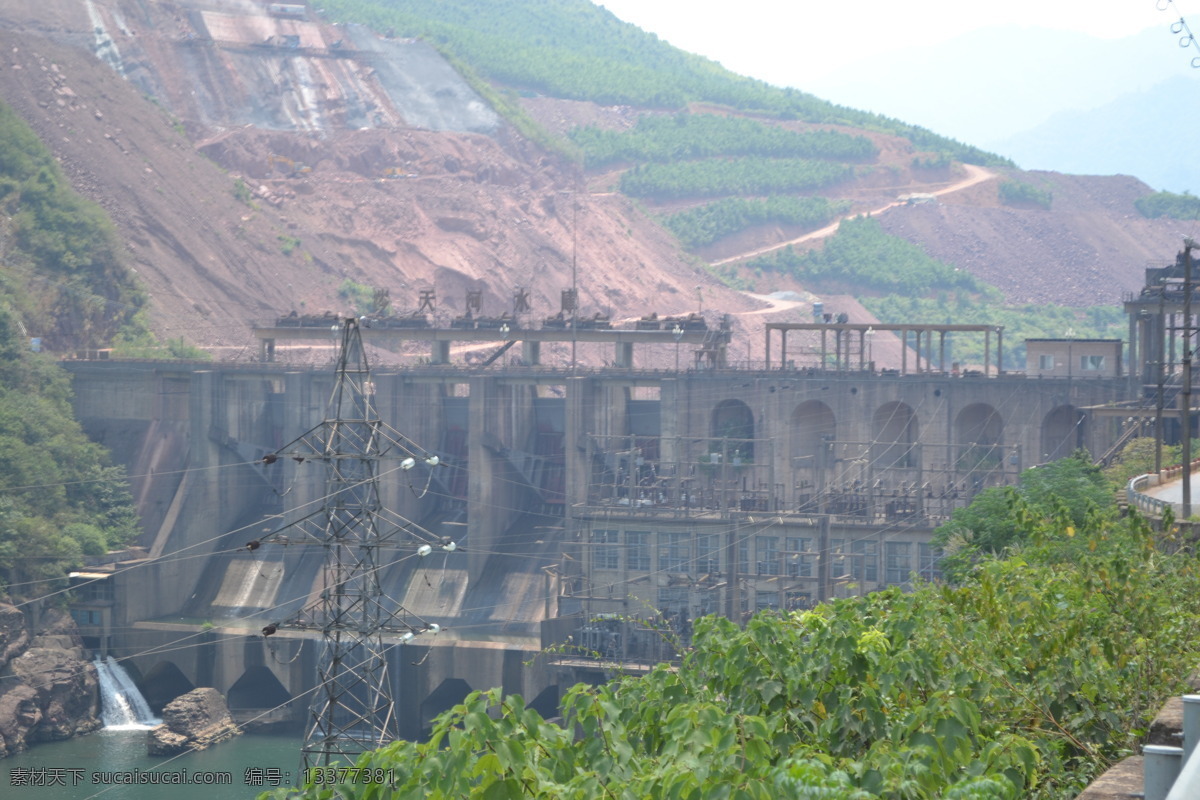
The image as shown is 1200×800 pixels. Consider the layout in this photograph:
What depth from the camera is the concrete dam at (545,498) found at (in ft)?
218

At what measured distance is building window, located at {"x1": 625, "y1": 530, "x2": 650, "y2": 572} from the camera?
69.1m

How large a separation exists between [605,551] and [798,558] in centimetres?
885

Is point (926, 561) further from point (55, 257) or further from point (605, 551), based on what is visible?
point (55, 257)

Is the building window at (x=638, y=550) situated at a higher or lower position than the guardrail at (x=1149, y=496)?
lower

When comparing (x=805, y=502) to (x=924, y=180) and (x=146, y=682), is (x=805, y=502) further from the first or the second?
(x=924, y=180)

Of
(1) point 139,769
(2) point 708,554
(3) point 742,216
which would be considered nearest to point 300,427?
A: (2) point 708,554

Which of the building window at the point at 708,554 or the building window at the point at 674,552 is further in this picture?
the building window at the point at 674,552

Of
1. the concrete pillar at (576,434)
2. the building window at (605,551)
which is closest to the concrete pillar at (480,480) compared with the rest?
the concrete pillar at (576,434)

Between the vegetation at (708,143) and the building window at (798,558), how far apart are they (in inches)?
4563

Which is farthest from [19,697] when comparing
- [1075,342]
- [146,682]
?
[1075,342]

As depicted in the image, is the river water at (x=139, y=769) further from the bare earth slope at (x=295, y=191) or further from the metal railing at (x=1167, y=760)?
the bare earth slope at (x=295, y=191)

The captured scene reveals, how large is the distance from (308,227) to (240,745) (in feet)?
254

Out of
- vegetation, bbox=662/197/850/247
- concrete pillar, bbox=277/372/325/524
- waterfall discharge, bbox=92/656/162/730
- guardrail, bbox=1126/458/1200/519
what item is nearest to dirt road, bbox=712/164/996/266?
vegetation, bbox=662/197/850/247

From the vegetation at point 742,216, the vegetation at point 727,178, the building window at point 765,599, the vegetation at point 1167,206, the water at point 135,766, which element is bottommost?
the water at point 135,766
